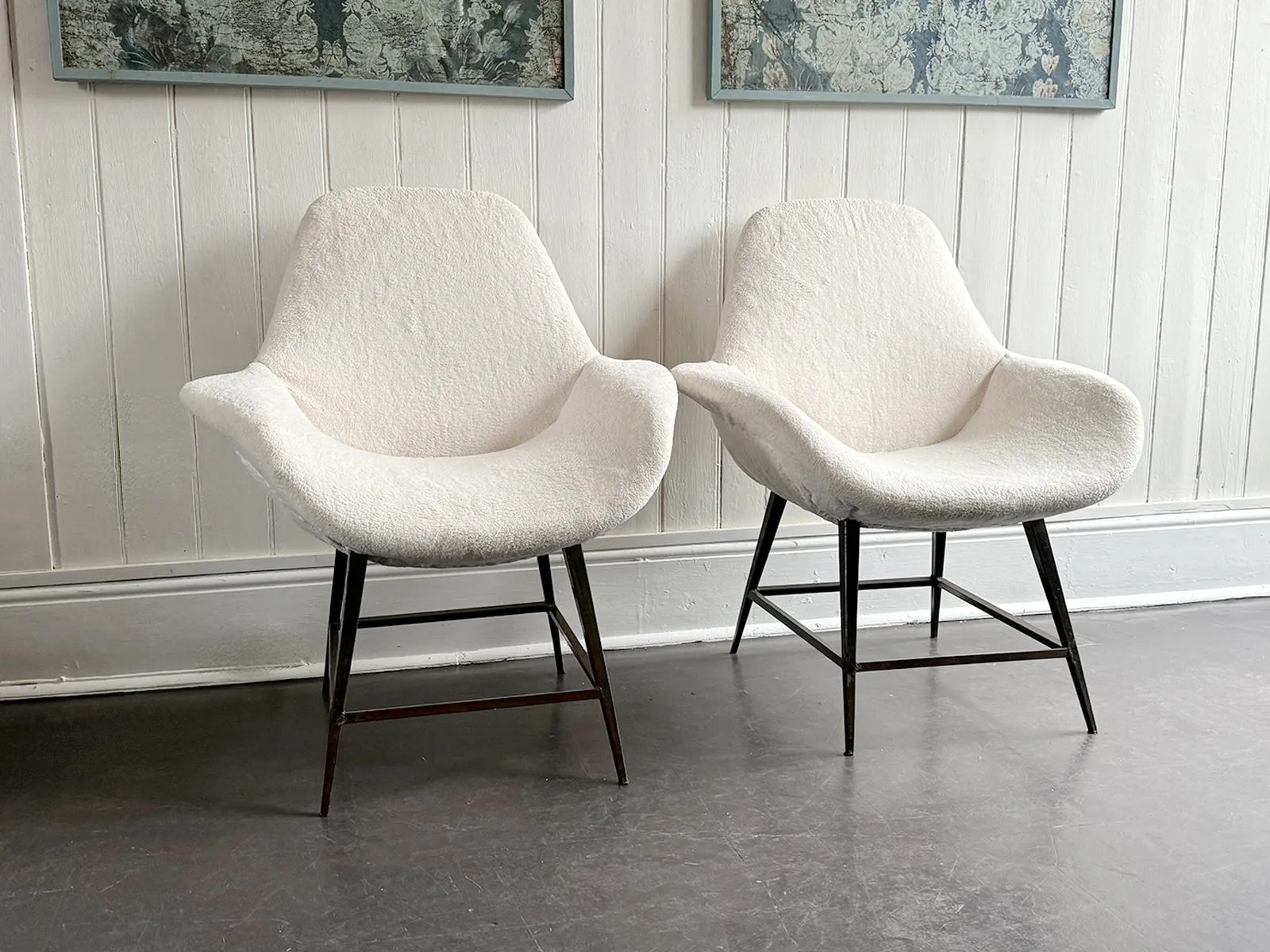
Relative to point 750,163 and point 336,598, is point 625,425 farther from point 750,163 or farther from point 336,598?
point 750,163

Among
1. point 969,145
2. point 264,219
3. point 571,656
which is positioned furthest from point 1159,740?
point 264,219

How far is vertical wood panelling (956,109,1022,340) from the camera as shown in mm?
2191

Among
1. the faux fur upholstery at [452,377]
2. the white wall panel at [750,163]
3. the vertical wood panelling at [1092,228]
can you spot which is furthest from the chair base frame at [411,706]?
the vertical wood panelling at [1092,228]

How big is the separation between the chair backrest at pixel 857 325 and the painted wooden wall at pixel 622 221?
0.18m

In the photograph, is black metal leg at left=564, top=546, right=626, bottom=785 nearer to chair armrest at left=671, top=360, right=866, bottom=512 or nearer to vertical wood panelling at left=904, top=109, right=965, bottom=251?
chair armrest at left=671, top=360, right=866, bottom=512

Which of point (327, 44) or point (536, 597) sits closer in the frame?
point (327, 44)

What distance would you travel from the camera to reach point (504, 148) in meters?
1.99

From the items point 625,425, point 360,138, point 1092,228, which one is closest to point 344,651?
point 625,425

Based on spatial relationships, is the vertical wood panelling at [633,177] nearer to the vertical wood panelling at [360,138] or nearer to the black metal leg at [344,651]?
the vertical wood panelling at [360,138]

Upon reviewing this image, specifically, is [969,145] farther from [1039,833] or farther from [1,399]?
Answer: [1,399]

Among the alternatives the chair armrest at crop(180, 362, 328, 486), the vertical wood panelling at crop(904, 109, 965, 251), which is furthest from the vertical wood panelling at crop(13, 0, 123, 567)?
the vertical wood panelling at crop(904, 109, 965, 251)

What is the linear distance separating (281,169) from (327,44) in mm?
230

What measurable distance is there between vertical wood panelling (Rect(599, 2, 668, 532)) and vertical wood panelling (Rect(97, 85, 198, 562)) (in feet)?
2.54

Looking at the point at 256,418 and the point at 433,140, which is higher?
the point at 433,140
